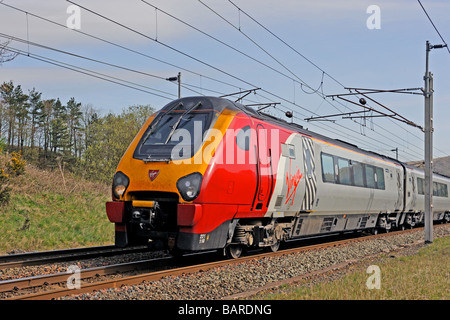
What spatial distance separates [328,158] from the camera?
15.2m

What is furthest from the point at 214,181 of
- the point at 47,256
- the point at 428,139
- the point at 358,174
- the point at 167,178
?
the point at 428,139

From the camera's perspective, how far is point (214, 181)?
9.66 meters

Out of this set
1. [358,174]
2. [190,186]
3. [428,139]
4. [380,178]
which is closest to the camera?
[190,186]

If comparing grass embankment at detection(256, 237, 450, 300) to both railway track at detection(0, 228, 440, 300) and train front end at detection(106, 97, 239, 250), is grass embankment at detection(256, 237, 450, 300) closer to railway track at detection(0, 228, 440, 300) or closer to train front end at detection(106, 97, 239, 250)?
railway track at detection(0, 228, 440, 300)

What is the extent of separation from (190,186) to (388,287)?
400cm

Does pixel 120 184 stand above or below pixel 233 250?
above

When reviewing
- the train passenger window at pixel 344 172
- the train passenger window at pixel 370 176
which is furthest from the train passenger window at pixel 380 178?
the train passenger window at pixel 344 172

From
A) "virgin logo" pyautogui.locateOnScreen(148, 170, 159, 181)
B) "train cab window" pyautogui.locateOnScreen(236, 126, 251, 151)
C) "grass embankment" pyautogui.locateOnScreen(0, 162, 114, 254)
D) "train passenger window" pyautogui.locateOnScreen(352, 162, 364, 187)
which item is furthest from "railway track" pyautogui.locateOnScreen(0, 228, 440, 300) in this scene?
"train passenger window" pyautogui.locateOnScreen(352, 162, 364, 187)

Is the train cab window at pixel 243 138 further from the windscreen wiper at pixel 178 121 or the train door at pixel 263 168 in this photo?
the windscreen wiper at pixel 178 121

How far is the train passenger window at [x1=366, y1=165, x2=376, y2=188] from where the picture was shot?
18.7 meters

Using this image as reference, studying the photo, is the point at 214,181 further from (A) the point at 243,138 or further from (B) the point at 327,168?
(B) the point at 327,168

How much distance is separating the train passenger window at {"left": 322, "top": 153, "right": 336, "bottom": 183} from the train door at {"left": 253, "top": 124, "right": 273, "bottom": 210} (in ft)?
12.5

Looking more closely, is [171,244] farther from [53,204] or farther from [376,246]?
[53,204]
